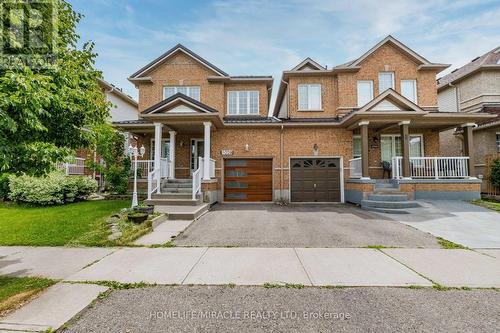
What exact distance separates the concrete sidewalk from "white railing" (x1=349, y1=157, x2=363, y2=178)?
286 inches

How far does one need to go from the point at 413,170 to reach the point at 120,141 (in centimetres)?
A: 1623

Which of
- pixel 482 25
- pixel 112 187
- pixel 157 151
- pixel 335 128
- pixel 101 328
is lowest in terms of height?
pixel 101 328

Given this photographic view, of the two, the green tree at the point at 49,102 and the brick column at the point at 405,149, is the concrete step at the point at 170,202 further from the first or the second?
the brick column at the point at 405,149

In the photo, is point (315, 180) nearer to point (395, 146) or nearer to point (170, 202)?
point (395, 146)

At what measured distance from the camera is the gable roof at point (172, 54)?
49.1 ft

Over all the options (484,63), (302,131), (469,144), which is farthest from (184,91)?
(484,63)

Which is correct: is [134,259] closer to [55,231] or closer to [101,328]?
[101,328]

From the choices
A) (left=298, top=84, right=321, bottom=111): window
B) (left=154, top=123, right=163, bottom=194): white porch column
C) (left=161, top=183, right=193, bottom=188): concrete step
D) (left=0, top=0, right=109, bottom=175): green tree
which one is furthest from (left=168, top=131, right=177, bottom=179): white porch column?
(left=298, top=84, right=321, bottom=111): window

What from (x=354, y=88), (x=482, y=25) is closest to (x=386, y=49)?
(x=354, y=88)

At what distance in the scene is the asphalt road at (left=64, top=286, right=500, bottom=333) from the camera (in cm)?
270

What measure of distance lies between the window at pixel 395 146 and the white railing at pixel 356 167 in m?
2.30

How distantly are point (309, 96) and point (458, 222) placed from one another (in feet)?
32.8

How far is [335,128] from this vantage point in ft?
44.8

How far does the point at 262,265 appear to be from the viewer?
4477 mm
